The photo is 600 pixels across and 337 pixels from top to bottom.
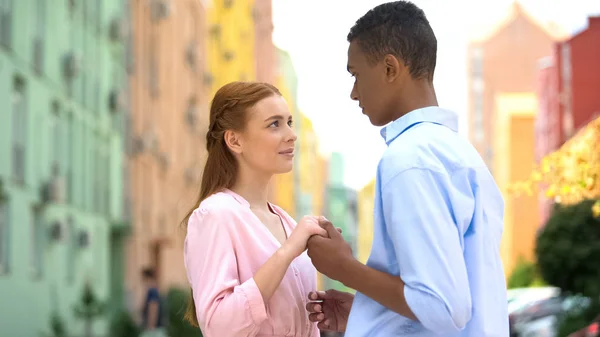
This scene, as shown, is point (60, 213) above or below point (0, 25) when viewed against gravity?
below

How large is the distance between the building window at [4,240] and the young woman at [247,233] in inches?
695

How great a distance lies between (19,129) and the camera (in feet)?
74.4

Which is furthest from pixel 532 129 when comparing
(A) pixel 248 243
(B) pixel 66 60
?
(A) pixel 248 243

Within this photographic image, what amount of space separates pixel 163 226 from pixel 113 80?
831cm

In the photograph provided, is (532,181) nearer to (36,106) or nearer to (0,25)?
(0,25)

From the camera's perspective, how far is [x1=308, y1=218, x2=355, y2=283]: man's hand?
3189 mm

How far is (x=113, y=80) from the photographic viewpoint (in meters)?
32.7

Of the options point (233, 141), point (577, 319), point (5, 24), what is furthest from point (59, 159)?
point (233, 141)

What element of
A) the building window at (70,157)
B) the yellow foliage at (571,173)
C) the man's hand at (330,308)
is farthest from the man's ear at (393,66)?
the building window at (70,157)

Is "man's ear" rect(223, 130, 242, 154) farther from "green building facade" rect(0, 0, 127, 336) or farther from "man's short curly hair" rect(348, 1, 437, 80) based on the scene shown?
"green building facade" rect(0, 0, 127, 336)

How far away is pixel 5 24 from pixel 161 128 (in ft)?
60.8

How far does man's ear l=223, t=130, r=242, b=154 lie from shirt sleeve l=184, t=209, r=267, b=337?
1.01 ft

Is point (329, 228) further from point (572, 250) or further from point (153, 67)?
point (153, 67)

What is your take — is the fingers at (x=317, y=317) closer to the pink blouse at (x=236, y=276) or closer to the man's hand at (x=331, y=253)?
the pink blouse at (x=236, y=276)
